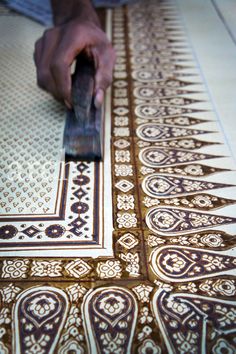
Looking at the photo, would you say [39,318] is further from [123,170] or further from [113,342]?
[123,170]

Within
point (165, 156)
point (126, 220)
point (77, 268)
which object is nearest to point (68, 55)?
point (165, 156)

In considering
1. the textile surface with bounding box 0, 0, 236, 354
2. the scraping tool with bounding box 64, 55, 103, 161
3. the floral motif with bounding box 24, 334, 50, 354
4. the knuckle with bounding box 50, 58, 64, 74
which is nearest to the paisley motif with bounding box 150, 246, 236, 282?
the textile surface with bounding box 0, 0, 236, 354

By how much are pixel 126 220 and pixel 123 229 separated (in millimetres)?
29

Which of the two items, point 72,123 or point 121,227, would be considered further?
point 72,123

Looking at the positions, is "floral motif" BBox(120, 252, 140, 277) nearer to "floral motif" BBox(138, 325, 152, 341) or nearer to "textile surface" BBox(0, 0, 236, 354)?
"textile surface" BBox(0, 0, 236, 354)

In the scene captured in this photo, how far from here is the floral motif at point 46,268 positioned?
0.80 m

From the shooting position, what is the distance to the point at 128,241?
0.87 metres

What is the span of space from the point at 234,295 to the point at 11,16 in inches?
66.7

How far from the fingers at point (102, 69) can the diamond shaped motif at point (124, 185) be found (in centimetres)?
23

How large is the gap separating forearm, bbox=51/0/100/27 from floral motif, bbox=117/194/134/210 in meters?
0.58

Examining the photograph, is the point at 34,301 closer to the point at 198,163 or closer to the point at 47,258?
the point at 47,258

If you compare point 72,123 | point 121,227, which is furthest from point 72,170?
point 121,227

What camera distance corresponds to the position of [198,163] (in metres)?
1.07

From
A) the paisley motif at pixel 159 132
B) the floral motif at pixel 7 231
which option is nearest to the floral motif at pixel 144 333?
the floral motif at pixel 7 231
